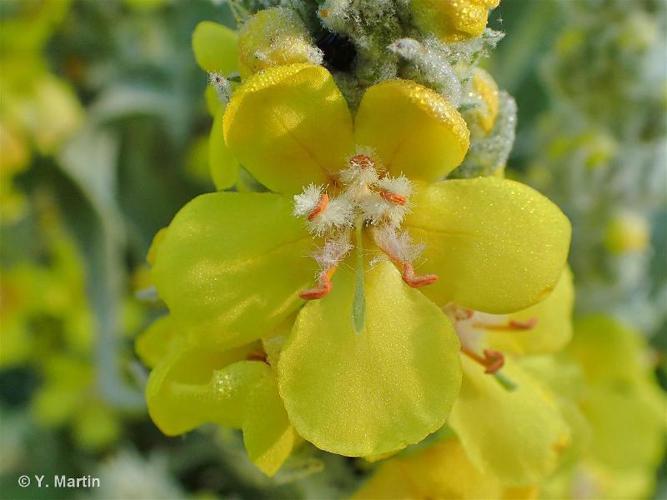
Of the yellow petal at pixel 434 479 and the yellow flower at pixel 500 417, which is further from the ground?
the yellow flower at pixel 500 417

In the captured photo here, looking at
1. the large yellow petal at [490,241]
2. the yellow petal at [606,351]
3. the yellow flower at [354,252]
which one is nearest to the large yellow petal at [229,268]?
the yellow flower at [354,252]

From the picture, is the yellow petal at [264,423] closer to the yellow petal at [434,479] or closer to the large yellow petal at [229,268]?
the large yellow petal at [229,268]

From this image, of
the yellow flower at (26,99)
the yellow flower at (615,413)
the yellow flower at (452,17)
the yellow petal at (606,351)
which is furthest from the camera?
the yellow flower at (26,99)

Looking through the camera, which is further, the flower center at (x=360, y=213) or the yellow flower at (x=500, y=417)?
the yellow flower at (x=500, y=417)

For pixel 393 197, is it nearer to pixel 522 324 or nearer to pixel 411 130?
pixel 411 130

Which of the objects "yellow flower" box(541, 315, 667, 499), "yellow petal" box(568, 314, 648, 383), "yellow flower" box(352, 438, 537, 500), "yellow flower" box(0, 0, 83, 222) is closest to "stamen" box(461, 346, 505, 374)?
"yellow flower" box(352, 438, 537, 500)

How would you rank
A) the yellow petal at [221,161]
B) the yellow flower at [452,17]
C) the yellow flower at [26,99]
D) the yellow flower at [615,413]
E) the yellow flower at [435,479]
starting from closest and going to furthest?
the yellow flower at [452,17] → the yellow petal at [221,161] → the yellow flower at [435,479] → the yellow flower at [615,413] → the yellow flower at [26,99]
